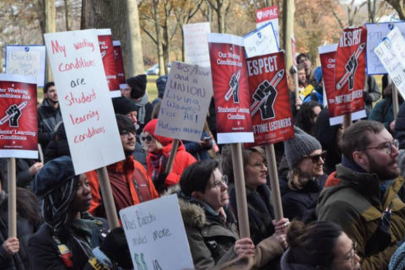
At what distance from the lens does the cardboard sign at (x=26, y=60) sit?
10102 mm

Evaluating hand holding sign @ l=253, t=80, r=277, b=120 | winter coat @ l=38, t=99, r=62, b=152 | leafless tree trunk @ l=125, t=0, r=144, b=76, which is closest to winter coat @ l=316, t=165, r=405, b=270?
hand holding sign @ l=253, t=80, r=277, b=120

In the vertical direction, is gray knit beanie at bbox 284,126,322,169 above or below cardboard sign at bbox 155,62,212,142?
below

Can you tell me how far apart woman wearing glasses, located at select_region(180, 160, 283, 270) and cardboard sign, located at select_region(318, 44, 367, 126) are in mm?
1186

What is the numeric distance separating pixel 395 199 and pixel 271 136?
820 mm

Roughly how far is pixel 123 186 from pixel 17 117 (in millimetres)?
867

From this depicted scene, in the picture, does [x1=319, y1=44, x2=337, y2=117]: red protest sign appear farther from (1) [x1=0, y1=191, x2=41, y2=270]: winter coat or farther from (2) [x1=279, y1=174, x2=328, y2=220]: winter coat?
(1) [x1=0, y1=191, x2=41, y2=270]: winter coat

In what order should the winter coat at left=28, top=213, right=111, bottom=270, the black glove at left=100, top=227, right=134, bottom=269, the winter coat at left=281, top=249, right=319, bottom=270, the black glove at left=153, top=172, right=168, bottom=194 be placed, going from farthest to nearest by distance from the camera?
the black glove at left=153, top=172, right=168, bottom=194 → the winter coat at left=28, top=213, right=111, bottom=270 → the black glove at left=100, top=227, right=134, bottom=269 → the winter coat at left=281, top=249, right=319, bottom=270

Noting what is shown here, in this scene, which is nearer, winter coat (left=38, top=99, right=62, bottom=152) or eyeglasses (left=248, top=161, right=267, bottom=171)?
eyeglasses (left=248, top=161, right=267, bottom=171)

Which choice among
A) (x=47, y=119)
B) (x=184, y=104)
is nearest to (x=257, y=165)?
(x=184, y=104)

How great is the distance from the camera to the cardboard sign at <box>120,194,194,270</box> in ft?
11.3

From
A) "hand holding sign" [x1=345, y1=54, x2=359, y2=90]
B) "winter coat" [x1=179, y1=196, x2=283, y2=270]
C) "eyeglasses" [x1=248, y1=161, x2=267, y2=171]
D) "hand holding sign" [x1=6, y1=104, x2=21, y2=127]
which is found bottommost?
"winter coat" [x1=179, y1=196, x2=283, y2=270]

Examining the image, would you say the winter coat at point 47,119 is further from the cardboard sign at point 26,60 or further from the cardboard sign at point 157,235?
the cardboard sign at point 157,235

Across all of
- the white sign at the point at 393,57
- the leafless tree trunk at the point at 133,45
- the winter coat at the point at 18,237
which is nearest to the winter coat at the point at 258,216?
the winter coat at the point at 18,237

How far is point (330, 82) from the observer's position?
5805 millimetres
